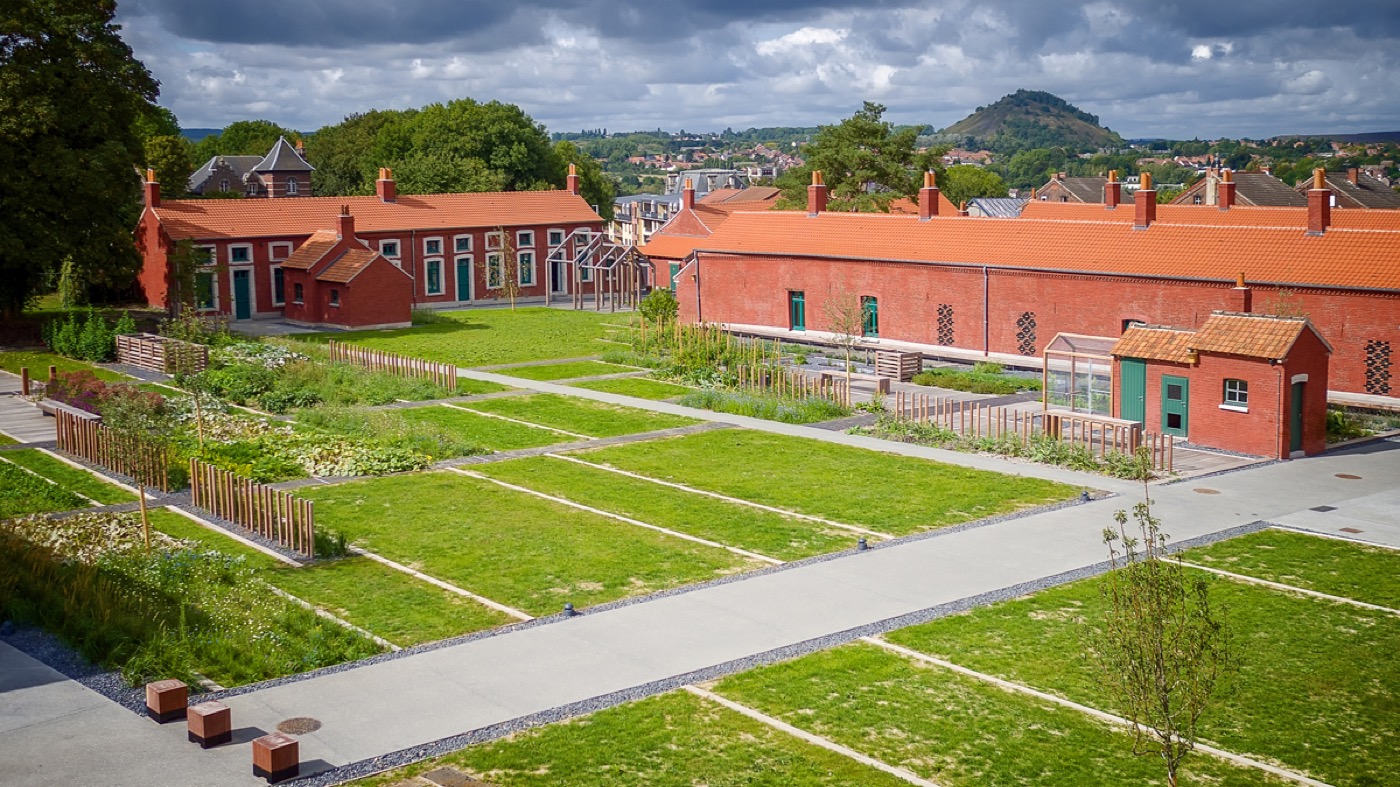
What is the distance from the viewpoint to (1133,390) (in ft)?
98.5

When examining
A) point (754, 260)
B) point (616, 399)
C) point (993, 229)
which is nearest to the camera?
point (616, 399)

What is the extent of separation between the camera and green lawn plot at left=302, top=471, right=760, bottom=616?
1881cm

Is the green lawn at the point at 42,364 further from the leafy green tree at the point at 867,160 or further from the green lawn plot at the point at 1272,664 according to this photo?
the leafy green tree at the point at 867,160

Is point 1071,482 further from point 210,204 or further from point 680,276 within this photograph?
point 210,204

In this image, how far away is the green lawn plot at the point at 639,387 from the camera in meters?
36.0

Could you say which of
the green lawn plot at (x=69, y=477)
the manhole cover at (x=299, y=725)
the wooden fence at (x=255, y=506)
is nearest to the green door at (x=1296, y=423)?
the wooden fence at (x=255, y=506)

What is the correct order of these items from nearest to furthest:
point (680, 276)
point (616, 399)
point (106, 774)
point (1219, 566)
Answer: point (106, 774) → point (1219, 566) → point (616, 399) → point (680, 276)

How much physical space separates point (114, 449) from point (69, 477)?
3.07ft

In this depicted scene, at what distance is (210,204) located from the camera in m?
54.8

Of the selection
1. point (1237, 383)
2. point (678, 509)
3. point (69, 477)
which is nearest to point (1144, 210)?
point (1237, 383)

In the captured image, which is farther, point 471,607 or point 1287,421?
point 1287,421

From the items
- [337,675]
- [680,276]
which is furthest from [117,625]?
[680,276]

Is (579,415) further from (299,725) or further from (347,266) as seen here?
(347,266)

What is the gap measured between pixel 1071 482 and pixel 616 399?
13.4 meters
